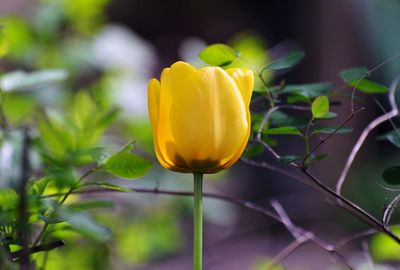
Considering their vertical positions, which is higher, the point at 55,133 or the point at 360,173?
the point at 55,133

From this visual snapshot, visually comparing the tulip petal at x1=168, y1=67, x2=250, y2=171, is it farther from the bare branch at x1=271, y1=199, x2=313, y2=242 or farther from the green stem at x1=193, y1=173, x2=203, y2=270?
the bare branch at x1=271, y1=199, x2=313, y2=242

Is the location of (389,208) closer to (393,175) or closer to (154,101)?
(393,175)

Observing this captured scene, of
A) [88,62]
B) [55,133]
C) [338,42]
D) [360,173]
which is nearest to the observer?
[55,133]

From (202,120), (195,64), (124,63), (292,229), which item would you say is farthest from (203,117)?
(124,63)

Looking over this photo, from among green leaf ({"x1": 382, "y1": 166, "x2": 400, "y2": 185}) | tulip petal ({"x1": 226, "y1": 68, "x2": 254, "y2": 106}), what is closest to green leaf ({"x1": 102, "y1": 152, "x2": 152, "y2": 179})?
tulip petal ({"x1": 226, "y1": 68, "x2": 254, "y2": 106})

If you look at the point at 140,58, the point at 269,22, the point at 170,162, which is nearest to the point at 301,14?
the point at 269,22

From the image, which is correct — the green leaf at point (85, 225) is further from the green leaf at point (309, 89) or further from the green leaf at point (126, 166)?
the green leaf at point (309, 89)

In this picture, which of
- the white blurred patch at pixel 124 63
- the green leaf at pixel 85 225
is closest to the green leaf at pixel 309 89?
the green leaf at pixel 85 225

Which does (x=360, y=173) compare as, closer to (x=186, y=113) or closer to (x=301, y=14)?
(x=301, y=14)
